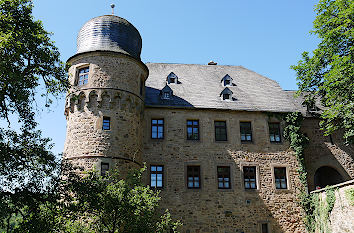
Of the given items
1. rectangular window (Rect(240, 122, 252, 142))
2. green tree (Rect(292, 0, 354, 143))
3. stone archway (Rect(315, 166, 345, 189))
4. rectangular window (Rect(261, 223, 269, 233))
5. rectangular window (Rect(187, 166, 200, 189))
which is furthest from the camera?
stone archway (Rect(315, 166, 345, 189))

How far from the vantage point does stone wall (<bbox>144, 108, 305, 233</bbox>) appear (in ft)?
54.6

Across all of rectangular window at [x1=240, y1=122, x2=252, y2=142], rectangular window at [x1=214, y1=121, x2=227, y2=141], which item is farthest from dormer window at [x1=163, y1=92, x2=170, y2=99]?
rectangular window at [x1=240, y1=122, x2=252, y2=142]

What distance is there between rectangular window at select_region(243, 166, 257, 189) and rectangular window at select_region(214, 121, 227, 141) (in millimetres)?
2079

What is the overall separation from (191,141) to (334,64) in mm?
7944

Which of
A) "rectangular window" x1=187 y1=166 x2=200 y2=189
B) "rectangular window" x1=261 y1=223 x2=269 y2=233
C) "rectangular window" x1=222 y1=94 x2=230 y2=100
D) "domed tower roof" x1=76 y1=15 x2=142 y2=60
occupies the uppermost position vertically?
"domed tower roof" x1=76 y1=15 x2=142 y2=60

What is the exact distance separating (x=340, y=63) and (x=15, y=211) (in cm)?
1357

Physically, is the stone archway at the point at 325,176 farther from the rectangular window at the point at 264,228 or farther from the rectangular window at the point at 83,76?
the rectangular window at the point at 83,76

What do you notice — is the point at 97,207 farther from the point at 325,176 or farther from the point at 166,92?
the point at 325,176

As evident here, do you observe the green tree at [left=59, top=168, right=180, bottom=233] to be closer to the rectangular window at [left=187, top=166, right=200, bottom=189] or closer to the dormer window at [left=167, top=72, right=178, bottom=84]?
the rectangular window at [left=187, top=166, right=200, bottom=189]

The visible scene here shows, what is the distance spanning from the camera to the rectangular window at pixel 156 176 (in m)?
16.9

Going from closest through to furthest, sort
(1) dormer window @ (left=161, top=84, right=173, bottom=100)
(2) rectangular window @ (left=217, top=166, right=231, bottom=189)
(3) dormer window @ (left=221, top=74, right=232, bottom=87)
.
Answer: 1. (2) rectangular window @ (left=217, top=166, right=231, bottom=189)
2. (1) dormer window @ (left=161, top=84, right=173, bottom=100)
3. (3) dormer window @ (left=221, top=74, right=232, bottom=87)

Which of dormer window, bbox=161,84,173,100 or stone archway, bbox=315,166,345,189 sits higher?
dormer window, bbox=161,84,173,100

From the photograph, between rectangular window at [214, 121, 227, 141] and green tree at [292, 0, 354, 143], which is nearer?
green tree at [292, 0, 354, 143]

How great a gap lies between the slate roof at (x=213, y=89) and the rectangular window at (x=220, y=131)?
36.5 inches
